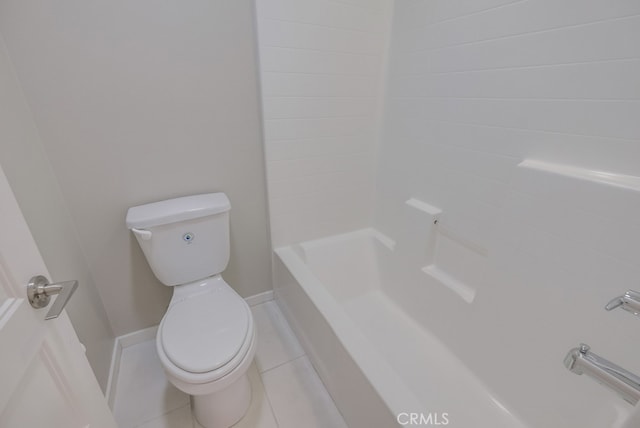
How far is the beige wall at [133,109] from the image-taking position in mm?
1053

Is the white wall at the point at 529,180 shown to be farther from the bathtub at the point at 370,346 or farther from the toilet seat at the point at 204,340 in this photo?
the toilet seat at the point at 204,340

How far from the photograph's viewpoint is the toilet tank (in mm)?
1238

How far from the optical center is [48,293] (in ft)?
1.90

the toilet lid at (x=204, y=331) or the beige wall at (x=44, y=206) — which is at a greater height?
the beige wall at (x=44, y=206)

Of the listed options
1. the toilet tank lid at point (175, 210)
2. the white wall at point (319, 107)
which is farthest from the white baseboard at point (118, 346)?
the white wall at point (319, 107)

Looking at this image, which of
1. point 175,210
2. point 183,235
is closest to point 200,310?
point 183,235

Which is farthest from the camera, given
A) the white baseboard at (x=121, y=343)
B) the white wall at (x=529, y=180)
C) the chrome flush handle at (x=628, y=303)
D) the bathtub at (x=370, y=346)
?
the white baseboard at (x=121, y=343)

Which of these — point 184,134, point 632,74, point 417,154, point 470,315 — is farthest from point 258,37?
point 470,315

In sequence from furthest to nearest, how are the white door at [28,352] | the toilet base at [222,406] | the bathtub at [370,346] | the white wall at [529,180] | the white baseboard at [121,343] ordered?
the white baseboard at [121,343] < the toilet base at [222,406] < the bathtub at [370,346] < the white wall at [529,180] < the white door at [28,352]

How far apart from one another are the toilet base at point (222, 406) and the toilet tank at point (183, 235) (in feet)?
1.69

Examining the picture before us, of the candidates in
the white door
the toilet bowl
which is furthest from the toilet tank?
the white door

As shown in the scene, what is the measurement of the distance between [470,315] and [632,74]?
987 millimetres

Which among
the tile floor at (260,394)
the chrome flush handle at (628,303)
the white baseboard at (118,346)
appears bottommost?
the tile floor at (260,394)

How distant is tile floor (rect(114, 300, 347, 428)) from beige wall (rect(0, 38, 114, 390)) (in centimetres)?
15
